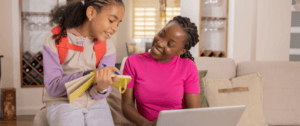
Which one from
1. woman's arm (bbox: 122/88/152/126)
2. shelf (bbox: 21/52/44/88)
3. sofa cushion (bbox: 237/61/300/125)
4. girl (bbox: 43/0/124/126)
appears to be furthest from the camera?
shelf (bbox: 21/52/44/88)

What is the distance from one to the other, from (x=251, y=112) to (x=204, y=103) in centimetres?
34

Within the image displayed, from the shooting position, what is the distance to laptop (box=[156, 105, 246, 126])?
719 mm

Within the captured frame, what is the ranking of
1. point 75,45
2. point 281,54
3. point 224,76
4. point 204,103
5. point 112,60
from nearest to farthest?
point 75,45 < point 112,60 < point 204,103 < point 224,76 < point 281,54

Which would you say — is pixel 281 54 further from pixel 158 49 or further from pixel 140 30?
pixel 140 30

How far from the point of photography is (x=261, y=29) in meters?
2.97

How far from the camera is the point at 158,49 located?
3.55 ft

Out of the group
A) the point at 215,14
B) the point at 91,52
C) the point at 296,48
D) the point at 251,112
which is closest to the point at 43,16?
the point at 215,14

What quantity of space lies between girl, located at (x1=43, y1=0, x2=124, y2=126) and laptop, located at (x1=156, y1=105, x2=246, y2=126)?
0.27m

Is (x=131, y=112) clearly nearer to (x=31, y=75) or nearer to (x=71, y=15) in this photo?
(x=71, y=15)

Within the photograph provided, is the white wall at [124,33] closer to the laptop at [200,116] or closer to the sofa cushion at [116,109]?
the sofa cushion at [116,109]

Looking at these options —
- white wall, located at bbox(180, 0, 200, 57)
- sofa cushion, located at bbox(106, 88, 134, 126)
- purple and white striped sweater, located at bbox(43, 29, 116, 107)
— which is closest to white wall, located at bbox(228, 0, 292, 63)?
white wall, located at bbox(180, 0, 200, 57)

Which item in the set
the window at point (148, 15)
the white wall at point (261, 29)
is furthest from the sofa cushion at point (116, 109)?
the window at point (148, 15)

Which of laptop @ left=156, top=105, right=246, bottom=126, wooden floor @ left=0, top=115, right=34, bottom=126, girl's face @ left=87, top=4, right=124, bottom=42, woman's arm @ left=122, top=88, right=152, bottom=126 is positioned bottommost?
wooden floor @ left=0, top=115, right=34, bottom=126

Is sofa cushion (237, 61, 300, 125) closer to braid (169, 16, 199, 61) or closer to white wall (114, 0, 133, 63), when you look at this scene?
braid (169, 16, 199, 61)
